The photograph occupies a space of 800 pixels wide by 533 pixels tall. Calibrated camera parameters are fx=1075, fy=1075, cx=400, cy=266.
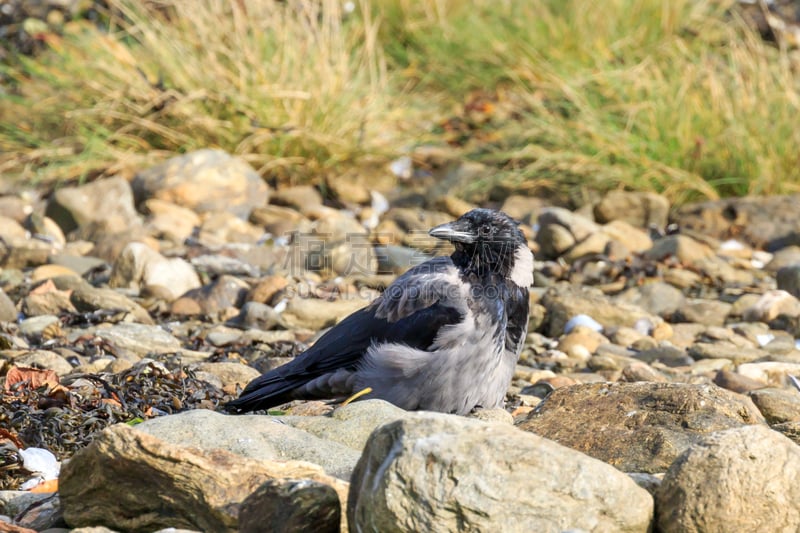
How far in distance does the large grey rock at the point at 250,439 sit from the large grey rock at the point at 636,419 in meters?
0.76

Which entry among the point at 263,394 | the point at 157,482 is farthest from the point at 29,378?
the point at 157,482

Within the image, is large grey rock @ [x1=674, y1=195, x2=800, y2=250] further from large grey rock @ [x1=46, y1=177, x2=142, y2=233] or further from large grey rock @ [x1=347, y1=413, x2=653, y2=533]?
large grey rock @ [x1=347, y1=413, x2=653, y2=533]

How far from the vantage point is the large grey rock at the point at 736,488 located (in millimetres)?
2498

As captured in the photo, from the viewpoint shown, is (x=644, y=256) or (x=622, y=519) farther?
(x=644, y=256)

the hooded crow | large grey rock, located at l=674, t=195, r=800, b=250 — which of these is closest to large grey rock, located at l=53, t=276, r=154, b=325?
the hooded crow

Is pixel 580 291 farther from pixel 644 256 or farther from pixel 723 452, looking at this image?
pixel 723 452

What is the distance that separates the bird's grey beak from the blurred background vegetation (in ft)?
13.3

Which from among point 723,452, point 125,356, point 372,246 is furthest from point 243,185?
point 723,452

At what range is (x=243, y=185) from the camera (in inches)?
316

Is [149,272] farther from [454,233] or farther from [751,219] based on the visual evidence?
[751,219]

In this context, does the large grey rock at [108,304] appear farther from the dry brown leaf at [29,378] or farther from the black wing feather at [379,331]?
the black wing feather at [379,331]

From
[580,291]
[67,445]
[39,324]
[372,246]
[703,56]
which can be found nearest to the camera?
[67,445]

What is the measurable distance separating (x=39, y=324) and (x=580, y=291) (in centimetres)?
295

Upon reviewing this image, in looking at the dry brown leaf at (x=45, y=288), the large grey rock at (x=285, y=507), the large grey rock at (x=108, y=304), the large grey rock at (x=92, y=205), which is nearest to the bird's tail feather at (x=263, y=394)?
the large grey rock at (x=285, y=507)
